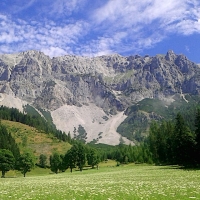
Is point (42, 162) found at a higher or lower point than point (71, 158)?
lower

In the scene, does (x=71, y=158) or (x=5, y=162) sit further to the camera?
(x=71, y=158)

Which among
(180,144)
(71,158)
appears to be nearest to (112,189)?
(180,144)

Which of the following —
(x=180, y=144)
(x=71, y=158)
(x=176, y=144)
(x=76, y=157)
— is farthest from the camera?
(x=71, y=158)

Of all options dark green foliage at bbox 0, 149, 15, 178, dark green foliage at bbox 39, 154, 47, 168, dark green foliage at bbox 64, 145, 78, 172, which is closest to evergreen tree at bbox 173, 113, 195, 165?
dark green foliage at bbox 64, 145, 78, 172

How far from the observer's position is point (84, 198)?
19422 mm

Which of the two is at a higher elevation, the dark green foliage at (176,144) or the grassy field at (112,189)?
the dark green foliage at (176,144)

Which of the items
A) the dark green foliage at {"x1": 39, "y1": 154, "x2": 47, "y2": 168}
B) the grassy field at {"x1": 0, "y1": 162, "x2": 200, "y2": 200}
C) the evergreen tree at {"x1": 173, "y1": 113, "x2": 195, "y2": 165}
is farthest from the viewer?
the dark green foliage at {"x1": 39, "y1": 154, "x2": 47, "y2": 168}

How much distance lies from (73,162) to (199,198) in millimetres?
120542

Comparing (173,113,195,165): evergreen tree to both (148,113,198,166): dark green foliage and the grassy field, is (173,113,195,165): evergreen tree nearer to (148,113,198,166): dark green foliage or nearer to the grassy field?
(148,113,198,166): dark green foliage

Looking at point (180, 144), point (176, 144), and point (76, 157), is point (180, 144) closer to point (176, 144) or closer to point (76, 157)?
point (176, 144)

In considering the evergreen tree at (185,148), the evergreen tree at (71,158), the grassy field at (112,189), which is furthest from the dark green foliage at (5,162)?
the grassy field at (112,189)

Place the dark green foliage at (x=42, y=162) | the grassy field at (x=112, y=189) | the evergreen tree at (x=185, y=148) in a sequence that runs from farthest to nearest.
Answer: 1. the dark green foliage at (x=42, y=162)
2. the evergreen tree at (x=185, y=148)
3. the grassy field at (x=112, y=189)

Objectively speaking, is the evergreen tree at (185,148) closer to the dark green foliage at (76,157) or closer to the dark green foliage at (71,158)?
the dark green foliage at (76,157)

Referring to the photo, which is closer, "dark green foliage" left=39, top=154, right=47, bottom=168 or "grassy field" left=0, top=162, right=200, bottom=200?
"grassy field" left=0, top=162, right=200, bottom=200
